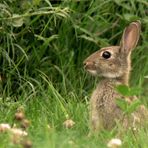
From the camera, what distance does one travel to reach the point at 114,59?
6.21m

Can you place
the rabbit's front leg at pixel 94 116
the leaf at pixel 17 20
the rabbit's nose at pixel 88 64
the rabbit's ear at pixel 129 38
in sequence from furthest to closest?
1. the leaf at pixel 17 20
2. the rabbit's ear at pixel 129 38
3. the rabbit's nose at pixel 88 64
4. the rabbit's front leg at pixel 94 116

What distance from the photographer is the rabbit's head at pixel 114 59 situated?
6141mm

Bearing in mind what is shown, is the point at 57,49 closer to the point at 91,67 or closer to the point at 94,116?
the point at 91,67

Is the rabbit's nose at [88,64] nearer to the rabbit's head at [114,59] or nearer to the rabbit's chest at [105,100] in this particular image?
the rabbit's head at [114,59]

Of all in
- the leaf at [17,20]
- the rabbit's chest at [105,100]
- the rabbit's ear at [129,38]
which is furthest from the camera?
the leaf at [17,20]

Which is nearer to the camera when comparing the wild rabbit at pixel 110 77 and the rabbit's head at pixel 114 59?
the wild rabbit at pixel 110 77

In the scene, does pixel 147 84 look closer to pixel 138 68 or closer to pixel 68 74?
pixel 138 68

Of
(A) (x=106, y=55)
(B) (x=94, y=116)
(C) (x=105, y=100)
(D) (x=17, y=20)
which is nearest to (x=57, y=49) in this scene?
(D) (x=17, y=20)

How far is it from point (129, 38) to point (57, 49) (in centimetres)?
108

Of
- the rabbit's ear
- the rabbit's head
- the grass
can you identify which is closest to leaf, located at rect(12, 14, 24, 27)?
the grass

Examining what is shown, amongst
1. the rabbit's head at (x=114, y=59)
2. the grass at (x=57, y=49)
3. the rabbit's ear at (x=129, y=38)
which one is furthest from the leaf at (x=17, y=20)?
the rabbit's ear at (x=129, y=38)

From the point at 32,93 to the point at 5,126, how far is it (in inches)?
75.8

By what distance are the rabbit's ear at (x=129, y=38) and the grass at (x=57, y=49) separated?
1.28ft

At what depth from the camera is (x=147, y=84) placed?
7109 millimetres
